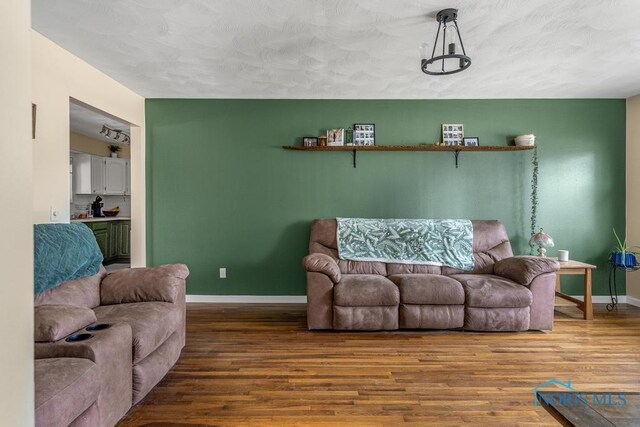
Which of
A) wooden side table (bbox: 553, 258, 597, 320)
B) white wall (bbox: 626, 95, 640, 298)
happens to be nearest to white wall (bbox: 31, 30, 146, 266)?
wooden side table (bbox: 553, 258, 597, 320)

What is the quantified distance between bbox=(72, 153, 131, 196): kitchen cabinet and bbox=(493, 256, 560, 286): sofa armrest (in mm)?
7147

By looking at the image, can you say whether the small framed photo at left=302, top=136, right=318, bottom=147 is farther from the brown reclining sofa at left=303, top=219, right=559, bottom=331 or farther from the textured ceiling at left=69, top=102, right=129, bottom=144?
the textured ceiling at left=69, top=102, right=129, bottom=144

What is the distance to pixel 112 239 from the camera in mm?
6363

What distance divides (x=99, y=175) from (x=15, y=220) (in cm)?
660

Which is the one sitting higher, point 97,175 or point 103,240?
point 97,175

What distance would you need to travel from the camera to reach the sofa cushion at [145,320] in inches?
79.7

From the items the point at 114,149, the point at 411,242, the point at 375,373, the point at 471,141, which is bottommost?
the point at 375,373

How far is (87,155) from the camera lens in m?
6.33

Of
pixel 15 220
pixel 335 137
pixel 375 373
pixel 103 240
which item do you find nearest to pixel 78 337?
pixel 15 220

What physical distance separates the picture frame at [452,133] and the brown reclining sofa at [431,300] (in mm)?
1684

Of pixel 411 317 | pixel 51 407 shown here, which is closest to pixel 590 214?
pixel 411 317

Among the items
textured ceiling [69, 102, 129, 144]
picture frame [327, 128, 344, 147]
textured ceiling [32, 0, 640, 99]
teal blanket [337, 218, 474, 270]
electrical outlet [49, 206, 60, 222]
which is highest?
textured ceiling [32, 0, 640, 99]

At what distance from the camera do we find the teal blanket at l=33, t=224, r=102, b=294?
6.89ft
